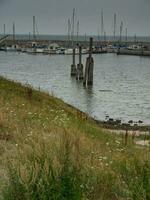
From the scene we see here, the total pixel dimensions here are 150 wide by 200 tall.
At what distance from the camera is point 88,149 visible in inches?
307

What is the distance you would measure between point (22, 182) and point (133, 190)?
1223 millimetres

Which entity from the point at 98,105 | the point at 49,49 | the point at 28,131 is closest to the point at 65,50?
the point at 49,49

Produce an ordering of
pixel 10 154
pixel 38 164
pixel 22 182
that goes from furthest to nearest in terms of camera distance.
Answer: pixel 10 154 < pixel 38 164 < pixel 22 182

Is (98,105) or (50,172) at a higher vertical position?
(50,172)

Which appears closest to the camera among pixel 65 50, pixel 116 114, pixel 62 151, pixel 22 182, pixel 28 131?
pixel 22 182

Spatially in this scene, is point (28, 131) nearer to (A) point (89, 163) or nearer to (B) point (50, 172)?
(A) point (89, 163)

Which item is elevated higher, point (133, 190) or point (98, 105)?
point (133, 190)

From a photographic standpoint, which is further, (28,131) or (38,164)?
(28,131)

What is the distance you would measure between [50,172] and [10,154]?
5.71ft

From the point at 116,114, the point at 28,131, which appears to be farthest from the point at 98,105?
the point at 28,131

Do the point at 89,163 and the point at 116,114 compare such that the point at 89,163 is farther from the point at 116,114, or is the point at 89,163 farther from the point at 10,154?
the point at 116,114

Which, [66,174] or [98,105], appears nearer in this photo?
[66,174]

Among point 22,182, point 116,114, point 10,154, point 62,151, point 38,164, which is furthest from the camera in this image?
point 116,114

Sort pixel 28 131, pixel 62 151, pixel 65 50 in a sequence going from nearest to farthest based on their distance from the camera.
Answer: pixel 62 151, pixel 28 131, pixel 65 50
